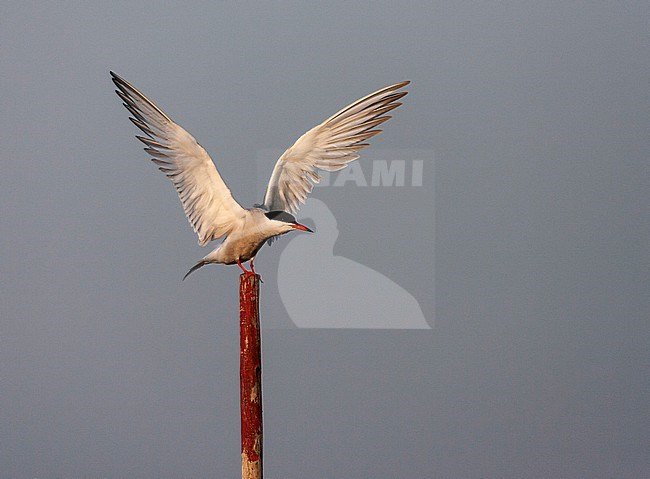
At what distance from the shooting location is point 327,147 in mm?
2906

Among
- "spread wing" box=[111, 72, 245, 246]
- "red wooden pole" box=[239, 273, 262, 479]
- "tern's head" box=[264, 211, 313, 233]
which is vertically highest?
"spread wing" box=[111, 72, 245, 246]

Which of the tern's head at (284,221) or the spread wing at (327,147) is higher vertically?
the spread wing at (327,147)

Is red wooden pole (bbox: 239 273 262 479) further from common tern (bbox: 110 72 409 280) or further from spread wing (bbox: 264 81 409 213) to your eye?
spread wing (bbox: 264 81 409 213)

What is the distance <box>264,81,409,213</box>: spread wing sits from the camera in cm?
283

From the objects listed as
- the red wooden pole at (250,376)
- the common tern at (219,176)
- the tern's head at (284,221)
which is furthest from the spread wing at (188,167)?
the red wooden pole at (250,376)

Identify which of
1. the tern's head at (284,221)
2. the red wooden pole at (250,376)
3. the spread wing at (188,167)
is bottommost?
the red wooden pole at (250,376)

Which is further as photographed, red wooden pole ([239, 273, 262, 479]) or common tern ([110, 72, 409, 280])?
common tern ([110, 72, 409, 280])

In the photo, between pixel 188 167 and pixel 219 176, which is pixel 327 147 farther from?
pixel 188 167

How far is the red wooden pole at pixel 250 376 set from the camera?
2689 millimetres

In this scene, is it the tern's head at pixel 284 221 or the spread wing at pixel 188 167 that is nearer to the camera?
the tern's head at pixel 284 221

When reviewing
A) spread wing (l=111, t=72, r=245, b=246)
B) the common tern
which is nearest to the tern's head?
the common tern

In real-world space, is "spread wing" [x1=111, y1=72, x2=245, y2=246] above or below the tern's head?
above

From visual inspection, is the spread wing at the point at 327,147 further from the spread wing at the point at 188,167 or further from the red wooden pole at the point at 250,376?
the red wooden pole at the point at 250,376

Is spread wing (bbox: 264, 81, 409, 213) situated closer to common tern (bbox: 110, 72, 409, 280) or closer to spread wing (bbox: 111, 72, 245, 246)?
common tern (bbox: 110, 72, 409, 280)
